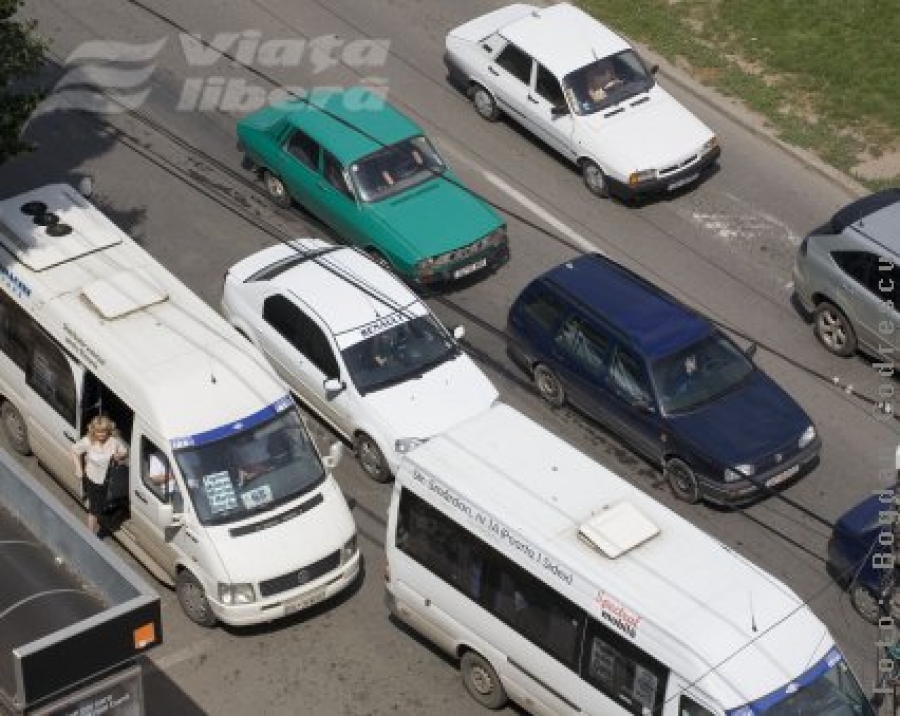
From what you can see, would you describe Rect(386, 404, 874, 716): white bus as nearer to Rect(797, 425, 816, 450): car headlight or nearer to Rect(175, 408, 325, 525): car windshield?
Rect(175, 408, 325, 525): car windshield

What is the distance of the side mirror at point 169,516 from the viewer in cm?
1908

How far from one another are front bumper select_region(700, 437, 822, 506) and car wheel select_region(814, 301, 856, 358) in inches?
106

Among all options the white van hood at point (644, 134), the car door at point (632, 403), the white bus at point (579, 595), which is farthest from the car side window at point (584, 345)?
the white van hood at point (644, 134)

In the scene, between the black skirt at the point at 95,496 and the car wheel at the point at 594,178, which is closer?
the black skirt at the point at 95,496

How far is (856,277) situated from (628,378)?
3796 mm

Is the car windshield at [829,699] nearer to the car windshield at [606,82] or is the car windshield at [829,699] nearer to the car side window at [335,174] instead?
the car side window at [335,174]

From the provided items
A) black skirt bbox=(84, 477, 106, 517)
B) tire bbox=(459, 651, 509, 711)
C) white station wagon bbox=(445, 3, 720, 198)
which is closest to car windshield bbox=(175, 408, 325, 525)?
black skirt bbox=(84, 477, 106, 517)

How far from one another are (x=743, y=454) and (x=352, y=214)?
6674 millimetres

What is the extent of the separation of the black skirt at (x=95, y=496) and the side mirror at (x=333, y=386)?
296cm

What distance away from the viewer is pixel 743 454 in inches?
827

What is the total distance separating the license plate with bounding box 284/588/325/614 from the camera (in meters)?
19.2

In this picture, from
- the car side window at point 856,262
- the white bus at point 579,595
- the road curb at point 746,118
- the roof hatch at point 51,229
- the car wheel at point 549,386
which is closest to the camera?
the white bus at point 579,595

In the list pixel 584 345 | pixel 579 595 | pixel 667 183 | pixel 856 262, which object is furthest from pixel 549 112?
pixel 579 595

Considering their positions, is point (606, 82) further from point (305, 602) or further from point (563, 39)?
point (305, 602)
